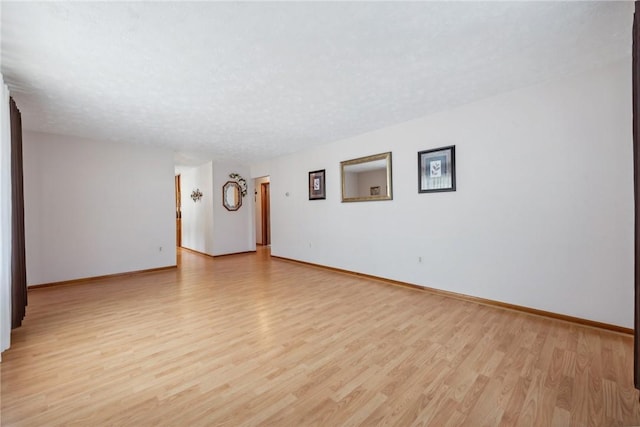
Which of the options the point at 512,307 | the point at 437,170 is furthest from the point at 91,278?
the point at 512,307

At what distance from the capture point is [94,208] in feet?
15.6

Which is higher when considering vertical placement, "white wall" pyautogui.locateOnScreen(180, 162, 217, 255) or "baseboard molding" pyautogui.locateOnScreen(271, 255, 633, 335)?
"white wall" pyautogui.locateOnScreen(180, 162, 217, 255)

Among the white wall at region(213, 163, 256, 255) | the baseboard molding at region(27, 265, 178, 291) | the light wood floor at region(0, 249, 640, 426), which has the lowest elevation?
the light wood floor at region(0, 249, 640, 426)

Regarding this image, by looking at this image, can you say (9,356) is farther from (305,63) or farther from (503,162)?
(503,162)

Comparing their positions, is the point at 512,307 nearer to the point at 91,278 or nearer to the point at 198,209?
the point at 91,278

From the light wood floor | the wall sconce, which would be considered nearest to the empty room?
the light wood floor

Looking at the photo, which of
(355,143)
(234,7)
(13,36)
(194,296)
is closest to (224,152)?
(355,143)

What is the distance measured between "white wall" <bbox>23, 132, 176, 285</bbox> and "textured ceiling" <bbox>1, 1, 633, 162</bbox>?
1.09 metres

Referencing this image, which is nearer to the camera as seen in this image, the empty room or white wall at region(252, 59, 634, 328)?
the empty room

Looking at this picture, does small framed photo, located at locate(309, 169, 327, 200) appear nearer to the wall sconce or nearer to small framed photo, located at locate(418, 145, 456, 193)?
small framed photo, located at locate(418, 145, 456, 193)

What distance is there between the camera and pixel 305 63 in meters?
2.34

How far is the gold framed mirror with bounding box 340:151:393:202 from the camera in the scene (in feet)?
14.0

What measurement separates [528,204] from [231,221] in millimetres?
6579

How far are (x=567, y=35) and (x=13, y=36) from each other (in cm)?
424
